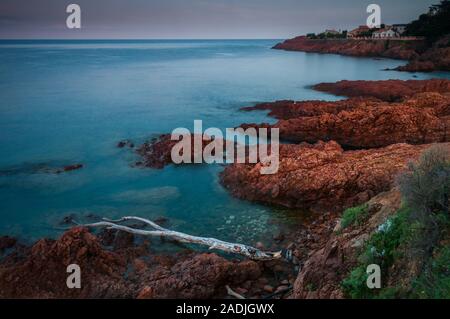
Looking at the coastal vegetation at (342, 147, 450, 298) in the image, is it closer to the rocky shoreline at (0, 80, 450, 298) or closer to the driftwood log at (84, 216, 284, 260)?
the rocky shoreline at (0, 80, 450, 298)

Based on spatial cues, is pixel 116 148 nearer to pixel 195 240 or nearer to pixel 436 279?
pixel 195 240

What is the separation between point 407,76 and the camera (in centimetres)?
5509

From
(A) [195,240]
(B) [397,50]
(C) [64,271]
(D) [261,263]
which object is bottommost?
(C) [64,271]

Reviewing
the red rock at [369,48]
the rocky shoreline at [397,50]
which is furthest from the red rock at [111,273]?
the red rock at [369,48]

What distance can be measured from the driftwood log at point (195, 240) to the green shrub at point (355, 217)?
8.45ft

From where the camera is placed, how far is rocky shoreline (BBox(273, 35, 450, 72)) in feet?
202

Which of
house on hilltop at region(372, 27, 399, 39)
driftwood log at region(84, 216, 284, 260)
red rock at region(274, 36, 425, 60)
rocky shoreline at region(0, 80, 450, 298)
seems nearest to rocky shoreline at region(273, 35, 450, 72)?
red rock at region(274, 36, 425, 60)

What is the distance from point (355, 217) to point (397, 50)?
284 ft

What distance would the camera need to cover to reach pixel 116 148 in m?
26.3

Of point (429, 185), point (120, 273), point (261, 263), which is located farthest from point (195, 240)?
point (429, 185)

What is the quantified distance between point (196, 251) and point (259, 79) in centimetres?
4906

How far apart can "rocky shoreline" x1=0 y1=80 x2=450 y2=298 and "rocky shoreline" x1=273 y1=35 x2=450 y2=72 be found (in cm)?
4377

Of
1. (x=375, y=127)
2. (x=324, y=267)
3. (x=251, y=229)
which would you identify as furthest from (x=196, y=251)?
(x=375, y=127)

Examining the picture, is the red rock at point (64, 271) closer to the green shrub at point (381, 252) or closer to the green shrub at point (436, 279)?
the green shrub at point (381, 252)
